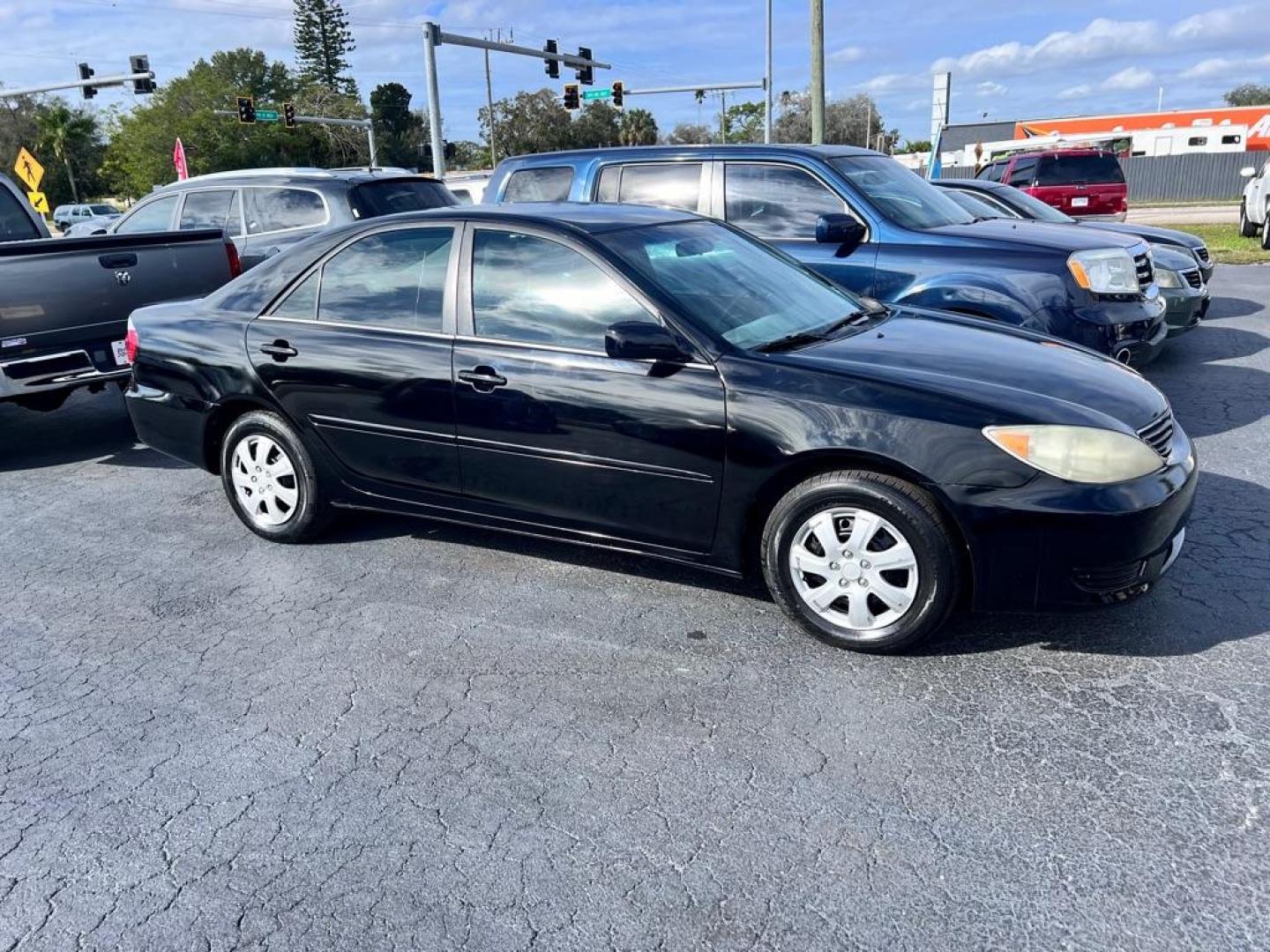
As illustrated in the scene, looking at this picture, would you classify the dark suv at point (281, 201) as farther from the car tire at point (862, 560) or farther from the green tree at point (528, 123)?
the green tree at point (528, 123)

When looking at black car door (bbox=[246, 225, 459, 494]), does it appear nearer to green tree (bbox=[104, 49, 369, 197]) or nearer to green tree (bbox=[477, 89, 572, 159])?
green tree (bbox=[104, 49, 369, 197])

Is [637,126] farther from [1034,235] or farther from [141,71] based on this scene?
[1034,235]

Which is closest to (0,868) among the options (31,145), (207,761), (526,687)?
(207,761)

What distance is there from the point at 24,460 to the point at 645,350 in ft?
17.9

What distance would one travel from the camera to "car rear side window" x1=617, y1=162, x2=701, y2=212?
6.91 metres

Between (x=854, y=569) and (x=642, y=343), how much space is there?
1.12m

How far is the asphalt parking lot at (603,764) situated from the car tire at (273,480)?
270 millimetres

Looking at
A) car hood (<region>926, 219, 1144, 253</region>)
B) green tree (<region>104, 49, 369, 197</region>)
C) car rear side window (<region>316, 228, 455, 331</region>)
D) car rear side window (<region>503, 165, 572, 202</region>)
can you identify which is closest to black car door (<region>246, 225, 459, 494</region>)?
car rear side window (<region>316, 228, 455, 331</region>)

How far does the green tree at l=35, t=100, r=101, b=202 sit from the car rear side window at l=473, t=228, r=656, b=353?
69.3 meters

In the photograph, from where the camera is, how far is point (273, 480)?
4926mm

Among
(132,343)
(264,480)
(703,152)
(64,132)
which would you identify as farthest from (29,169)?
(64,132)

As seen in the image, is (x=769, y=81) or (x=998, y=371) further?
(x=769, y=81)

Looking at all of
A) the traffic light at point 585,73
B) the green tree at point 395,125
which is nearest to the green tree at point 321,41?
the green tree at point 395,125

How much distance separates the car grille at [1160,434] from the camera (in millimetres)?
3508
